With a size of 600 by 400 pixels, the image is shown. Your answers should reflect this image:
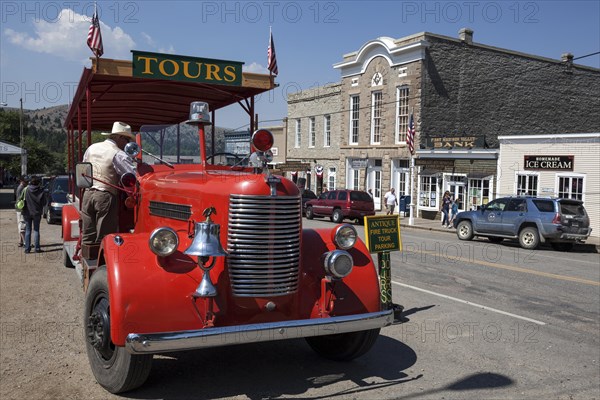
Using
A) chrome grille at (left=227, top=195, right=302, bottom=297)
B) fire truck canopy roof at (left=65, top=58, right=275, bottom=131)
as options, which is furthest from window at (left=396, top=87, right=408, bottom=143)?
chrome grille at (left=227, top=195, right=302, bottom=297)

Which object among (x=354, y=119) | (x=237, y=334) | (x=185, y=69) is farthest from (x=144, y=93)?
(x=354, y=119)

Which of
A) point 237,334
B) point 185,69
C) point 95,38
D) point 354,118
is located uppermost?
point 354,118

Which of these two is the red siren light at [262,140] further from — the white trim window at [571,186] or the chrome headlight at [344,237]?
the white trim window at [571,186]

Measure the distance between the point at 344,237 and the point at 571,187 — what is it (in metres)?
19.4

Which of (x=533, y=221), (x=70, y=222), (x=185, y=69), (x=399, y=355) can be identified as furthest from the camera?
(x=533, y=221)

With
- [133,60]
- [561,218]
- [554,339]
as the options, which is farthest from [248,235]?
[561,218]

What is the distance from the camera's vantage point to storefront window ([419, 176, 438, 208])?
91.7ft

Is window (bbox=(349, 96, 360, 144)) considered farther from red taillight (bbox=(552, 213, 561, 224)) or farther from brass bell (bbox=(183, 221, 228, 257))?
brass bell (bbox=(183, 221, 228, 257))

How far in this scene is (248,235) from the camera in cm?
465

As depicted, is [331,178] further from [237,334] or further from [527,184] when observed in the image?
[237,334]

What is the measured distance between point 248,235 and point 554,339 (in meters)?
4.48

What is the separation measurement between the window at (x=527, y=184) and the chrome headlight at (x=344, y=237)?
20.0 metres

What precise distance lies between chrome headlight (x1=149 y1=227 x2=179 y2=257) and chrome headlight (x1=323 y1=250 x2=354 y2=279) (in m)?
1.37

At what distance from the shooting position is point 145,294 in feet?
14.4
